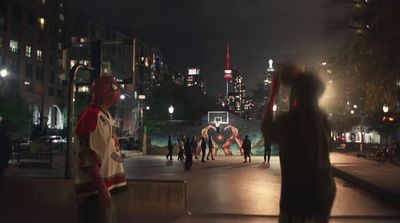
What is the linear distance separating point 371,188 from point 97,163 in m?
12.8

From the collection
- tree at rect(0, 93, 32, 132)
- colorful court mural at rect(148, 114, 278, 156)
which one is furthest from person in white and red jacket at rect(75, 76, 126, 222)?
tree at rect(0, 93, 32, 132)

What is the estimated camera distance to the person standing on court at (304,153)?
139 inches

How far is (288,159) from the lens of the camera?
3.65 metres

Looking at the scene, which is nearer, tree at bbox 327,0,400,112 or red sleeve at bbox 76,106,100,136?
red sleeve at bbox 76,106,100,136

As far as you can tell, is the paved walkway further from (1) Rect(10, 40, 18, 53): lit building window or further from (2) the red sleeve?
(1) Rect(10, 40, 18, 53): lit building window

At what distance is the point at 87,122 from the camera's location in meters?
4.34

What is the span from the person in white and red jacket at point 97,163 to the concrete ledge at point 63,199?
5198 millimetres

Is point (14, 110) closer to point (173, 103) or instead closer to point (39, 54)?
point (39, 54)

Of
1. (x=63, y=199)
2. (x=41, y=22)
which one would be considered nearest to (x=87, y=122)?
(x=63, y=199)

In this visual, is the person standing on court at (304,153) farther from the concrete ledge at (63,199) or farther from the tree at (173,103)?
the tree at (173,103)

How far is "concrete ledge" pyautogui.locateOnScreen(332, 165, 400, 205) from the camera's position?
42.4 feet

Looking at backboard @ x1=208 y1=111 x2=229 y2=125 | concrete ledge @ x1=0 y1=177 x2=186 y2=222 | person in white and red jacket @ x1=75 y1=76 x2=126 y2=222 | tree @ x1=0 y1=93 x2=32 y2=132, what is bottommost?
concrete ledge @ x1=0 y1=177 x2=186 y2=222

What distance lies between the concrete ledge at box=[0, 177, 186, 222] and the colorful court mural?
1142 inches

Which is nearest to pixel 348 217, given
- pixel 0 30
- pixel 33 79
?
pixel 0 30
